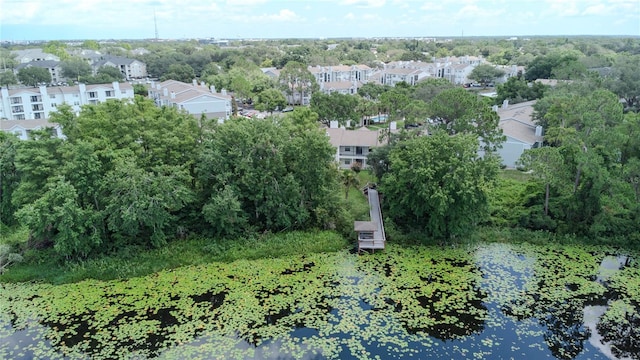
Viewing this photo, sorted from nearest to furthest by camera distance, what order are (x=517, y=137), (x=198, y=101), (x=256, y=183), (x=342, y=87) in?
(x=256, y=183)
(x=517, y=137)
(x=198, y=101)
(x=342, y=87)

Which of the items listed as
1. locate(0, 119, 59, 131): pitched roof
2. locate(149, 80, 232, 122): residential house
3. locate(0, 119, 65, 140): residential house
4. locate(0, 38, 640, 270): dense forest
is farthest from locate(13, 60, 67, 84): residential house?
locate(0, 38, 640, 270): dense forest

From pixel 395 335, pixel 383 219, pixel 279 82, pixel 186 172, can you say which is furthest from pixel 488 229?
pixel 279 82

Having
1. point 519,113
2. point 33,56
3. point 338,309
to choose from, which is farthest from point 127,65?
point 338,309

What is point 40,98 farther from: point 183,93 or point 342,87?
point 342,87

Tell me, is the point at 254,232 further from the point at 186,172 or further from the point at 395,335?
the point at 395,335

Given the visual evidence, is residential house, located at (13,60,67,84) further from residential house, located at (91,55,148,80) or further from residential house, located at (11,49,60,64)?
residential house, located at (11,49,60,64)
